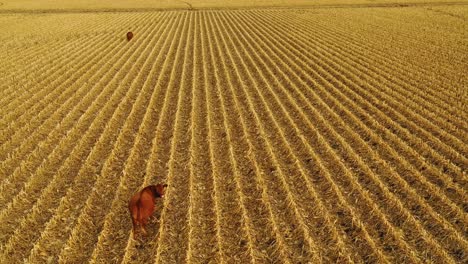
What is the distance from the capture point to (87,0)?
173 ft

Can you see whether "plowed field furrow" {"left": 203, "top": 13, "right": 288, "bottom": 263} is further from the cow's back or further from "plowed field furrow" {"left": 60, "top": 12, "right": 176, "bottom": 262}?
"plowed field furrow" {"left": 60, "top": 12, "right": 176, "bottom": 262}

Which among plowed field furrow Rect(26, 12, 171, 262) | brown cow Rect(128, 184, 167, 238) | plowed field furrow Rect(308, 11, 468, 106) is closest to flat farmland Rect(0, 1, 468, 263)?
plowed field furrow Rect(26, 12, 171, 262)

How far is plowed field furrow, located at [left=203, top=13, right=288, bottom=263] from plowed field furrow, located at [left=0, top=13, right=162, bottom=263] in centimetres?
335

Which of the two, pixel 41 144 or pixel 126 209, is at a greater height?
pixel 41 144

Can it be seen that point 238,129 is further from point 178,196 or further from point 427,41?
point 427,41

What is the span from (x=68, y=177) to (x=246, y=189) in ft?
15.3

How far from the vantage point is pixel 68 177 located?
8859 millimetres

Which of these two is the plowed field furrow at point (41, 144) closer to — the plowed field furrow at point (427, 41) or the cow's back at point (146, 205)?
the cow's back at point (146, 205)

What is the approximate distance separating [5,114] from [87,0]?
4696 centimetres

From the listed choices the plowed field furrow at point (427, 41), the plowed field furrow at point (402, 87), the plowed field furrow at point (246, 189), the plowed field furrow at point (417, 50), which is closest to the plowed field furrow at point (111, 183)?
the plowed field furrow at point (246, 189)

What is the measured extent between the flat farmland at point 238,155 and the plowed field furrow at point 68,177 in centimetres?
4

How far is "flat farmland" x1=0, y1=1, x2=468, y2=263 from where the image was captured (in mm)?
6871

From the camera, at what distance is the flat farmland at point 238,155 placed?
6.87 meters

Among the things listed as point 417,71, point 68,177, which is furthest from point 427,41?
point 68,177
